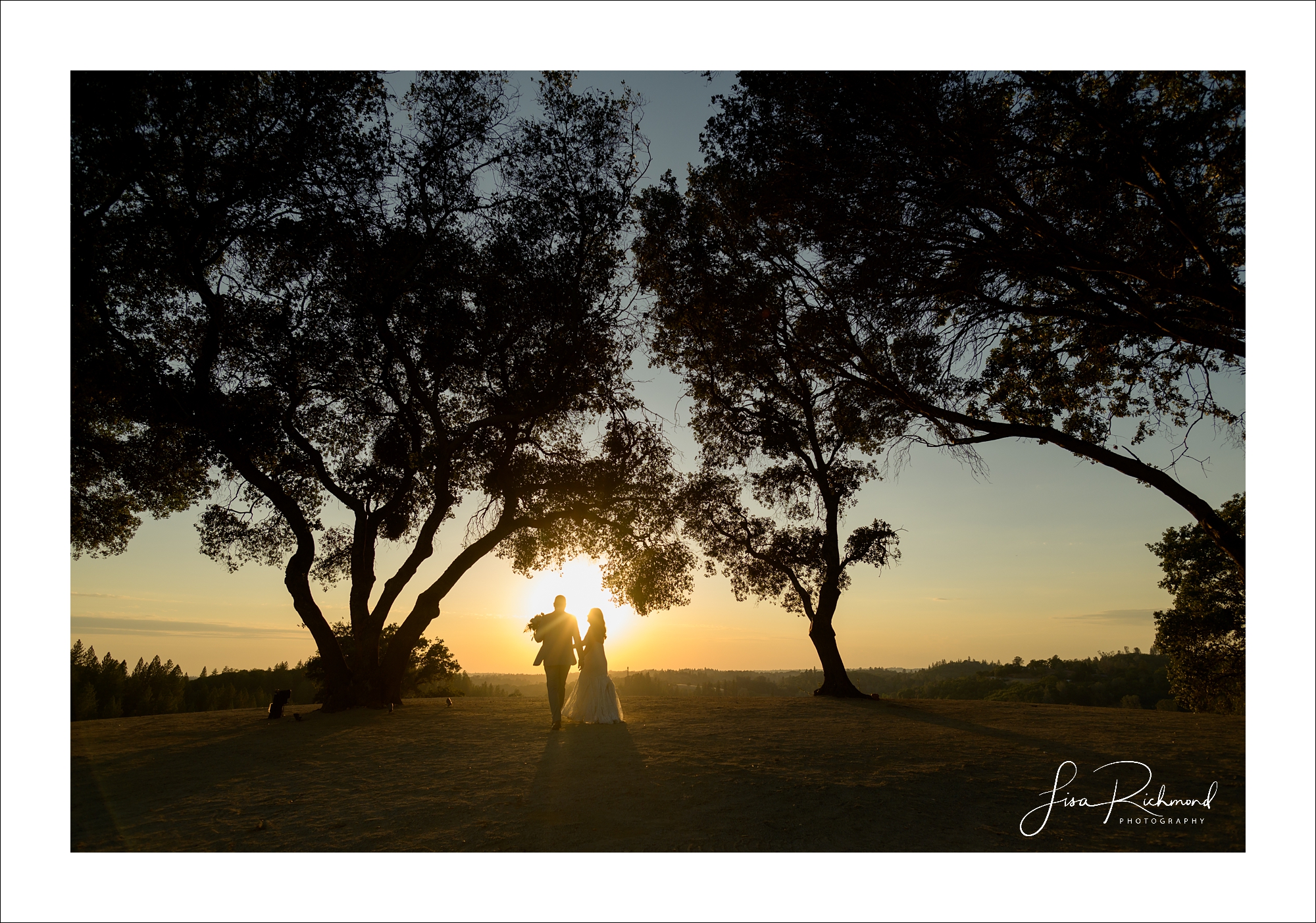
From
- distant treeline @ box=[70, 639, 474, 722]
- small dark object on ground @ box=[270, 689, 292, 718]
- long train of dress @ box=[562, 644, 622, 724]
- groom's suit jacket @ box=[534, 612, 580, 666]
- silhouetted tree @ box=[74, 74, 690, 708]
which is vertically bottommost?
distant treeline @ box=[70, 639, 474, 722]

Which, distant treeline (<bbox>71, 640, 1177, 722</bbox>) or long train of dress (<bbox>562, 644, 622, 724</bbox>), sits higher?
long train of dress (<bbox>562, 644, 622, 724</bbox>)

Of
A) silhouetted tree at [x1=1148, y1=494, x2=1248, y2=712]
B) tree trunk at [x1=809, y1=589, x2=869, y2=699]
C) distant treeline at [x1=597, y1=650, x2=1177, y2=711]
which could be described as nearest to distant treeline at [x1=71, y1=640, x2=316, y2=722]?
distant treeline at [x1=597, y1=650, x2=1177, y2=711]

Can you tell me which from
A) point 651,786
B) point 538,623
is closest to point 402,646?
point 538,623

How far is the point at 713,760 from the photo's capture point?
29.0ft

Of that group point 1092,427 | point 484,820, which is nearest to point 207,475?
point 484,820

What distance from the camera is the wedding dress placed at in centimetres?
1288

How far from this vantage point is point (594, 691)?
1301 centimetres

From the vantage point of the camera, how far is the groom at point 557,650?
12.0 metres

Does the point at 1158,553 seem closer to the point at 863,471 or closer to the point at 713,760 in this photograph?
the point at 863,471

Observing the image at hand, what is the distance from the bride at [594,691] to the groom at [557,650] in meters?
0.60

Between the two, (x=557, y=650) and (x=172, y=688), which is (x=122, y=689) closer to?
(x=172, y=688)

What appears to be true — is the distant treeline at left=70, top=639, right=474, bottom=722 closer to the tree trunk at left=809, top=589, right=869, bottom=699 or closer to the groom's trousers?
the groom's trousers

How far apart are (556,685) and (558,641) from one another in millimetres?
790

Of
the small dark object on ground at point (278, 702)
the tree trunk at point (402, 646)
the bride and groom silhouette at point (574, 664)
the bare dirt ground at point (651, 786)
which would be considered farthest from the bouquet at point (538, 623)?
the small dark object on ground at point (278, 702)
